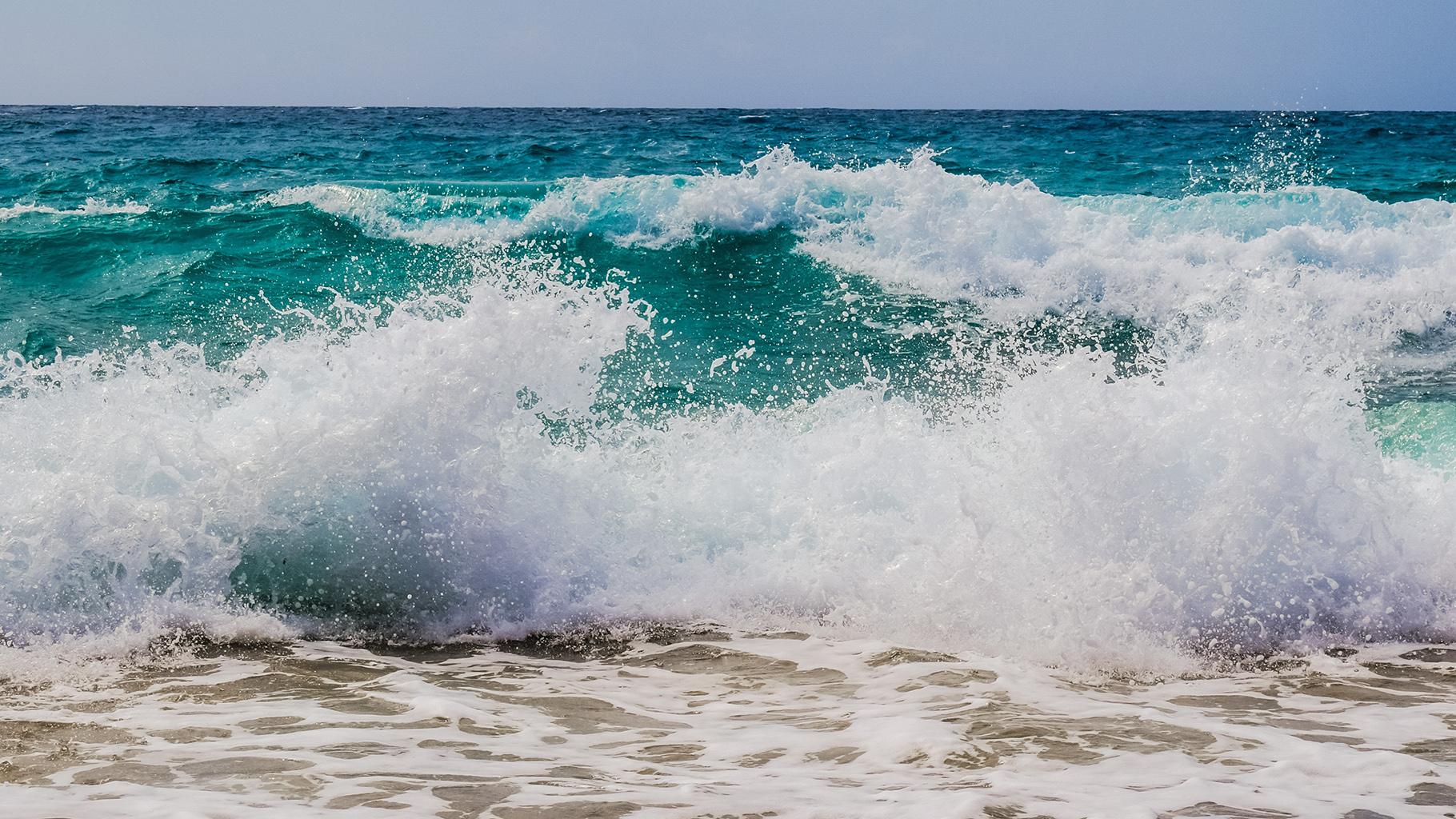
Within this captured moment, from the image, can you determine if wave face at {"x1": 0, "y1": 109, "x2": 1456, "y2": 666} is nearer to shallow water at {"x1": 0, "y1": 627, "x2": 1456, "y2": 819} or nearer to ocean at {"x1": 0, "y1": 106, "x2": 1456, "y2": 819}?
ocean at {"x1": 0, "y1": 106, "x2": 1456, "y2": 819}

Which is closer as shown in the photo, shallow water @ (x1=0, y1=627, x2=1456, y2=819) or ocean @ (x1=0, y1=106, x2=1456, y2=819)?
shallow water @ (x1=0, y1=627, x2=1456, y2=819)

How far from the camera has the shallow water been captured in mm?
3014

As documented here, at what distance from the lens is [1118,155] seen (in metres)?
21.9

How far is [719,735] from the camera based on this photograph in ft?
12.1

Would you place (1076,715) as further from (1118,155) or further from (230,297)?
(1118,155)

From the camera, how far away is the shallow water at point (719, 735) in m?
3.01

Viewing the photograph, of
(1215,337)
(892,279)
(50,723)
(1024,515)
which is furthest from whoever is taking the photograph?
(892,279)

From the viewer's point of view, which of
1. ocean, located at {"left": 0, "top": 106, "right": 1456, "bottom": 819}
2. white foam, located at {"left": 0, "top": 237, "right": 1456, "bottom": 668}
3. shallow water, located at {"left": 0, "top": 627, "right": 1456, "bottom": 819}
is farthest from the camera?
white foam, located at {"left": 0, "top": 237, "right": 1456, "bottom": 668}

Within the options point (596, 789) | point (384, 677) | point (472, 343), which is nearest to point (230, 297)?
point (472, 343)

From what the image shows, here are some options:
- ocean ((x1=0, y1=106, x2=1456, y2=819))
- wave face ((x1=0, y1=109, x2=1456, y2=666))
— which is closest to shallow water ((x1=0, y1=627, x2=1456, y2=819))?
ocean ((x1=0, y1=106, x2=1456, y2=819))

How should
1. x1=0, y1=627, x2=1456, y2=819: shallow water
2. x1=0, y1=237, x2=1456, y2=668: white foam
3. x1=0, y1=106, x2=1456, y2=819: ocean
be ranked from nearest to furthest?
x1=0, y1=627, x2=1456, y2=819: shallow water
x1=0, y1=106, x2=1456, y2=819: ocean
x1=0, y1=237, x2=1456, y2=668: white foam

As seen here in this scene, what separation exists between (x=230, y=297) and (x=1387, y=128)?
3032 centimetres

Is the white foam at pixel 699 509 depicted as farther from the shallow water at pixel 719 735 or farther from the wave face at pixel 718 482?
the shallow water at pixel 719 735

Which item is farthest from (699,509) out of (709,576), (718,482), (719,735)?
(719,735)
